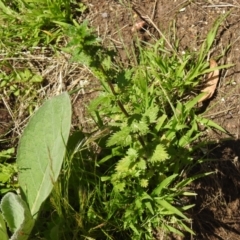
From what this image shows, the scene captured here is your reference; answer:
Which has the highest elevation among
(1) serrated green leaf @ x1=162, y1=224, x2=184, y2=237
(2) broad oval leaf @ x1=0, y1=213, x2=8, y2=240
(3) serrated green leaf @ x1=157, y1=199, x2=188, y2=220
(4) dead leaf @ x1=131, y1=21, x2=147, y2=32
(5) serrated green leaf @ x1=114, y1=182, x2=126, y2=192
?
(4) dead leaf @ x1=131, y1=21, x2=147, y2=32

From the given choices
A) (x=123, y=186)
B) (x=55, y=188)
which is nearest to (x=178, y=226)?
(x=123, y=186)

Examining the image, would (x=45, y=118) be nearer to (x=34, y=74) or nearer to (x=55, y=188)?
(x=55, y=188)

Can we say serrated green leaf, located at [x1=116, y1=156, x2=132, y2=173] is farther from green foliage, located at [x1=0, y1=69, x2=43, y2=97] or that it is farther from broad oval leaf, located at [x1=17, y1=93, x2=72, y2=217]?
green foliage, located at [x1=0, y1=69, x2=43, y2=97]

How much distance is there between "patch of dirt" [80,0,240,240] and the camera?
266 cm

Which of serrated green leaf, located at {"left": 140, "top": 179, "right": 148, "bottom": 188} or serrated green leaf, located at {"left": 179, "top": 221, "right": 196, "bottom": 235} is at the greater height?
serrated green leaf, located at {"left": 140, "top": 179, "right": 148, "bottom": 188}

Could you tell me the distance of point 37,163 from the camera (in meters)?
2.46

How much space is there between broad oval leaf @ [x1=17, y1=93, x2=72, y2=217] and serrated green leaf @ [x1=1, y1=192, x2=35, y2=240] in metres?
0.11

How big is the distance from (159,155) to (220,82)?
2.11ft

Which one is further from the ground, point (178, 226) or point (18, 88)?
point (18, 88)

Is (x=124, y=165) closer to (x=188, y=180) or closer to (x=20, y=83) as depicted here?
(x=188, y=180)

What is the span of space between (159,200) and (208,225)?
286 millimetres

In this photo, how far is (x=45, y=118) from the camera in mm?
2420

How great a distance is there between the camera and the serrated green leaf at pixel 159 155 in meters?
2.39

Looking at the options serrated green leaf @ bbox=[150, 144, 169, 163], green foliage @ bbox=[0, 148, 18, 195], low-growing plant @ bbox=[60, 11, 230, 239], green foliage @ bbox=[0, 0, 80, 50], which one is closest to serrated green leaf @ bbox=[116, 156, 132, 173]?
low-growing plant @ bbox=[60, 11, 230, 239]
